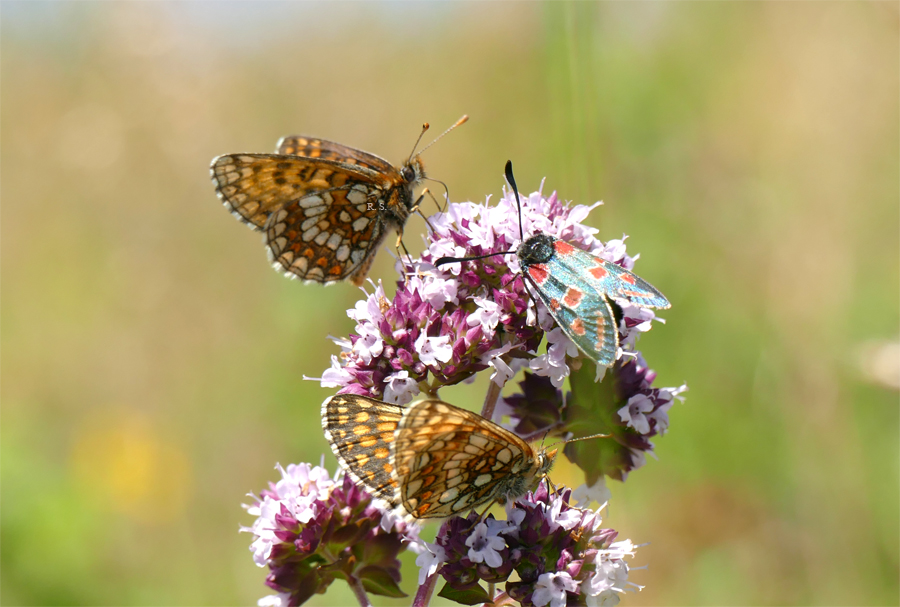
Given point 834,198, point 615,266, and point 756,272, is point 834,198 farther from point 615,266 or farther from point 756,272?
point 615,266

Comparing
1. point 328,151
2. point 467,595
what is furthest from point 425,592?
point 328,151

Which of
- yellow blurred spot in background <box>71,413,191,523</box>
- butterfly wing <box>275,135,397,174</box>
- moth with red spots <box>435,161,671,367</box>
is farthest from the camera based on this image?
yellow blurred spot in background <box>71,413,191,523</box>

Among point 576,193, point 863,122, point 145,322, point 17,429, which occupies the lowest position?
point 576,193

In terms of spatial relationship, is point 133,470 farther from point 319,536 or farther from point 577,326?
point 577,326

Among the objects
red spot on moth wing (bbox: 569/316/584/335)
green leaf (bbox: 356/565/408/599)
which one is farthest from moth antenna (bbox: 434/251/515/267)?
green leaf (bbox: 356/565/408/599)

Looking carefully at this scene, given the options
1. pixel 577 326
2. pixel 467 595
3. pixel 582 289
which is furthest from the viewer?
pixel 467 595

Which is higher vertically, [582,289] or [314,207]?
[314,207]

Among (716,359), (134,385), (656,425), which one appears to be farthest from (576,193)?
(134,385)

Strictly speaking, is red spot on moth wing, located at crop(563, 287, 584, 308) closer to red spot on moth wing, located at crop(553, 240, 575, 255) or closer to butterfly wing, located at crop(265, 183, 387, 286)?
red spot on moth wing, located at crop(553, 240, 575, 255)
